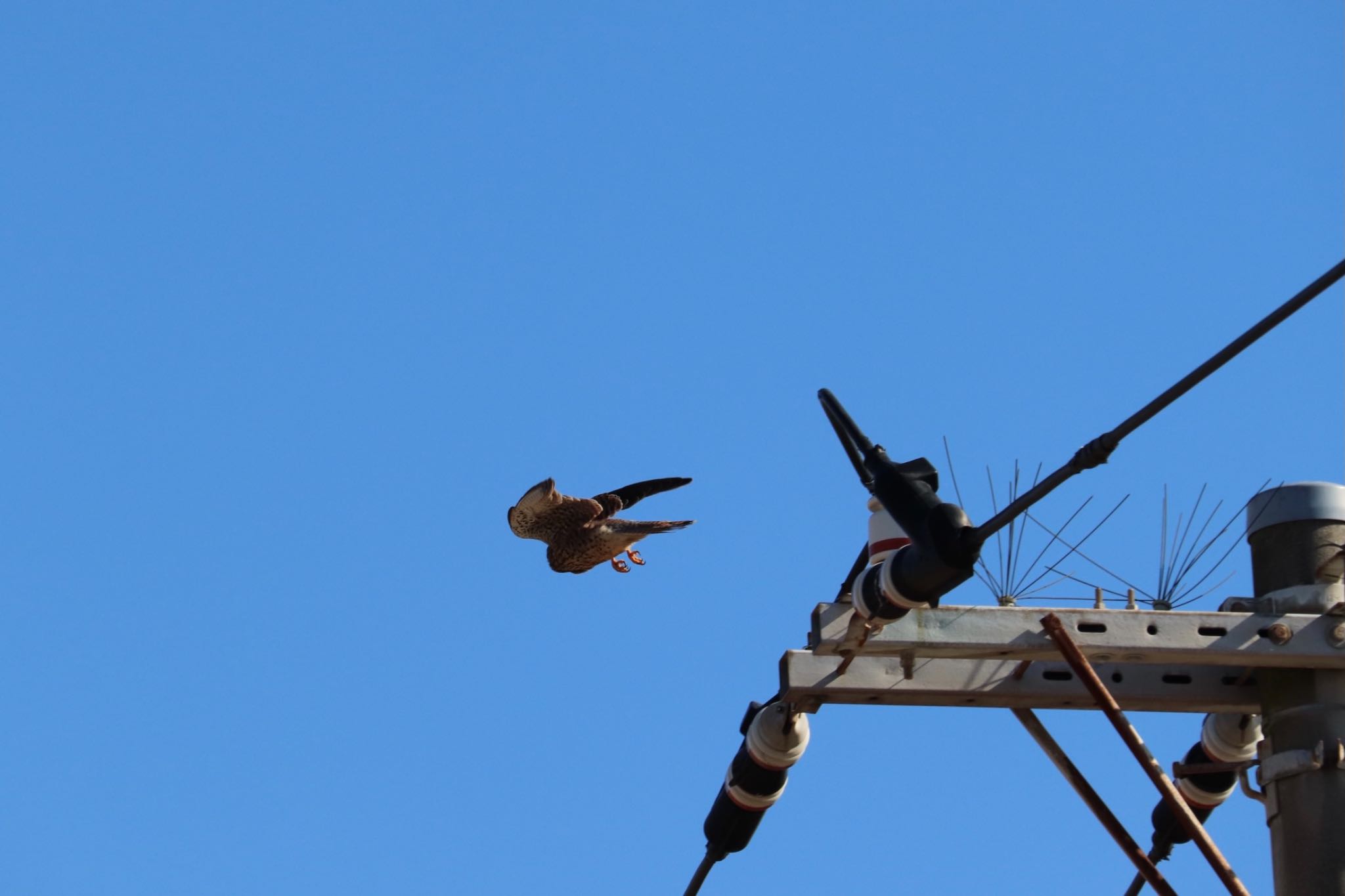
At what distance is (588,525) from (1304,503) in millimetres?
4829

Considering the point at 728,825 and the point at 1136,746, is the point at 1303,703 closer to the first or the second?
the point at 1136,746

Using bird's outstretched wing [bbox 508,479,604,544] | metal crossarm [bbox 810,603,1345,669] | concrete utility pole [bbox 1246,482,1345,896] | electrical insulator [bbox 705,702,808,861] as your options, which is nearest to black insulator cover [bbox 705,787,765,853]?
electrical insulator [bbox 705,702,808,861]

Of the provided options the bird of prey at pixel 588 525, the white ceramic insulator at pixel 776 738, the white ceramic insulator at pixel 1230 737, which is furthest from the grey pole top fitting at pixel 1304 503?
the bird of prey at pixel 588 525

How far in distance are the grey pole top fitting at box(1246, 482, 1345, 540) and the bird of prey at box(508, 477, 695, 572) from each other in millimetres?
4237

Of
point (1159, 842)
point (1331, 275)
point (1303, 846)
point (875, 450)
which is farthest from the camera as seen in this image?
point (1159, 842)

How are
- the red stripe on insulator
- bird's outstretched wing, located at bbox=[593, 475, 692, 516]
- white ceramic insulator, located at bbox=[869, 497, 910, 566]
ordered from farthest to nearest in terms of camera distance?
bird's outstretched wing, located at bbox=[593, 475, 692, 516], the red stripe on insulator, white ceramic insulator, located at bbox=[869, 497, 910, 566]

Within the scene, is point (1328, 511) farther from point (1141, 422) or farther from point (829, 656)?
point (1141, 422)

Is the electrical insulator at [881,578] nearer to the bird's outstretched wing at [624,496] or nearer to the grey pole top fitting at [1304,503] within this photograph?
the grey pole top fitting at [1304,503]

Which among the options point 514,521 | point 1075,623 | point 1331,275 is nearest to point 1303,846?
point 1075,623

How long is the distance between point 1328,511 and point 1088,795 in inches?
53.1

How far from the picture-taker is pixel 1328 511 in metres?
8.00

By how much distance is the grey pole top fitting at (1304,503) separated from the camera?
26.2 feet

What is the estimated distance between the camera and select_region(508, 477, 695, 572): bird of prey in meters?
11.9

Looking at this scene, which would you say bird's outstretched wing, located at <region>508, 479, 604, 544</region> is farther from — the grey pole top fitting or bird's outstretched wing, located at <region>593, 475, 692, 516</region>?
the grey pole top fitting
